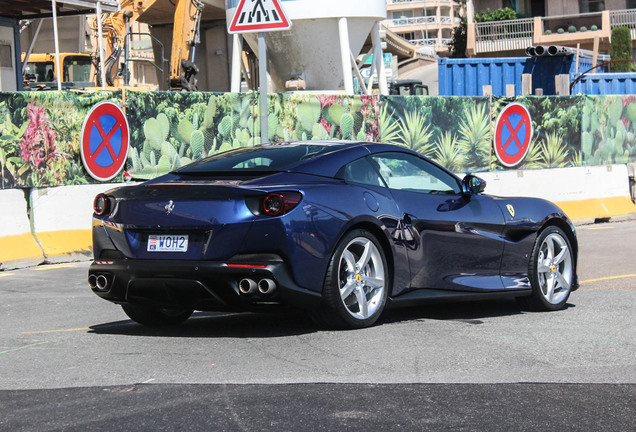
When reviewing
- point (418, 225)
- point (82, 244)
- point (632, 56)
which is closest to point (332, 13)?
point (82, 244)

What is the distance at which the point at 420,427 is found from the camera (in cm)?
448

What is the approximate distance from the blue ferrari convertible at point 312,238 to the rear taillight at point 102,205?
0.01m

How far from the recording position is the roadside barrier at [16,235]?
444 inches

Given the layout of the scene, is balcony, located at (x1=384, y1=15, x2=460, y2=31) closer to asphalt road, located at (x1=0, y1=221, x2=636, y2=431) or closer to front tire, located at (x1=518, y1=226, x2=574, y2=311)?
front tire, located at (x1=518, y1=226, x2=574, y2=311)

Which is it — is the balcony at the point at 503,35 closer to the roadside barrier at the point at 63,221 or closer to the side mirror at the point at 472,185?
the roadside barrier at the point at 63,221

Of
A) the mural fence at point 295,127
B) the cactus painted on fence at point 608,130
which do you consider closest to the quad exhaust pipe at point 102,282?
the mural fence at point 295,127

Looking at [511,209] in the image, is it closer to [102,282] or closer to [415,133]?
[102,282]

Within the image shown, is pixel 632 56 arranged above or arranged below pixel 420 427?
above

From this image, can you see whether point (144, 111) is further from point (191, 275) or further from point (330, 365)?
point (330, 365)

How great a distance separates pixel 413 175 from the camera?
7668mm

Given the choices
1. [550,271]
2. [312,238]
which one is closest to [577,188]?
[550,271]

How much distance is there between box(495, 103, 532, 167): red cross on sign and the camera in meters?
17.9

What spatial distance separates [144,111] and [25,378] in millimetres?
7909

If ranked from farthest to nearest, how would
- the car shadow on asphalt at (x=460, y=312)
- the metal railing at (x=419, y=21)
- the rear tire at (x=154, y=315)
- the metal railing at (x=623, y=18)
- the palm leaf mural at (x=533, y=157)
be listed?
the metal railing at (x=419, y=21)
the metal railing at (x=623, y=18)
the palm leaf mural at (x=533, y=157)
the car shadow on asphalt at (x=460, y=312)
the rear tire at (x=154, y=315)
